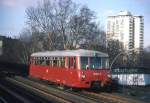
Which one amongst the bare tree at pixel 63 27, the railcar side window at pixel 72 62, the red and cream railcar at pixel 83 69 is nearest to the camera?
the red and cream railcar at pixel 83 69

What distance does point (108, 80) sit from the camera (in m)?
24.3

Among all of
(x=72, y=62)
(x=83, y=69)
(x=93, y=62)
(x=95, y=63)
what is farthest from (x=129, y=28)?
(x=83, y=69)

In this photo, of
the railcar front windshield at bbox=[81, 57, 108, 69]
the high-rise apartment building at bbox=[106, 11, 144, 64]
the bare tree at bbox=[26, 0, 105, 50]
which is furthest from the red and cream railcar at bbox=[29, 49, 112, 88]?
the high-rise apartment building at bbox=[106, 11, 144, 64]

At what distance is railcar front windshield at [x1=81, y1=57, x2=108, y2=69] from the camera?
23797mm

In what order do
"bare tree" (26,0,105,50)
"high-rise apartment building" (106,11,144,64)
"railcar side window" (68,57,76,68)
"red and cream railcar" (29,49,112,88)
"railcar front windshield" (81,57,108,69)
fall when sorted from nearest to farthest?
"red and cream railcar" (29,49,112,88)
"railcar front windshield" (81,57,108,69)
"railcar side window" (68,57,76,68)
"bare tree" (26,0,105,50)
"high-rise apartment building" (106,11,144,64)

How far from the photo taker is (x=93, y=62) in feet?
79.3

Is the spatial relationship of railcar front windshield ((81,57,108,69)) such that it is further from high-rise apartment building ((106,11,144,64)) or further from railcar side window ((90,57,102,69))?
high-rise apartment building ((106,11,144,64))

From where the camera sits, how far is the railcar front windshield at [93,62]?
2380cm

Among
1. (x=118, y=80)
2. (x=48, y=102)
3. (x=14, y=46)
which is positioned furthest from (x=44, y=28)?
(x=48, y=102)

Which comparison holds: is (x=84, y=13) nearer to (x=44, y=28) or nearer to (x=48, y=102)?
(x=44, y=28)

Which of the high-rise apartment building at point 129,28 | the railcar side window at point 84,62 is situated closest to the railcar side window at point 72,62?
the railcar side window at point 84,62

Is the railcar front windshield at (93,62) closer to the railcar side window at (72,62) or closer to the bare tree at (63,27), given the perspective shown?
the railcar side window at (72,62)

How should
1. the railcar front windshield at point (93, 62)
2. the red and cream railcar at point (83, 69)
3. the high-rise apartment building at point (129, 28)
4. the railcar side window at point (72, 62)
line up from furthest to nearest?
the high-rise apartment building at point (129, 28)
the railcar side window at point (72, 62)
the railcar front windshield at point (93, 62)
the red and cream railcar at point (83, 69)

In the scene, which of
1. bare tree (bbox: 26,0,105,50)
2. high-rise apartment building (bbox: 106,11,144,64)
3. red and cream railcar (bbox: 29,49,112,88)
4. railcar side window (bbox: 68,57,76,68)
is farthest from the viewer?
high-rise apartment building (bbox: 106,11,144,64)
